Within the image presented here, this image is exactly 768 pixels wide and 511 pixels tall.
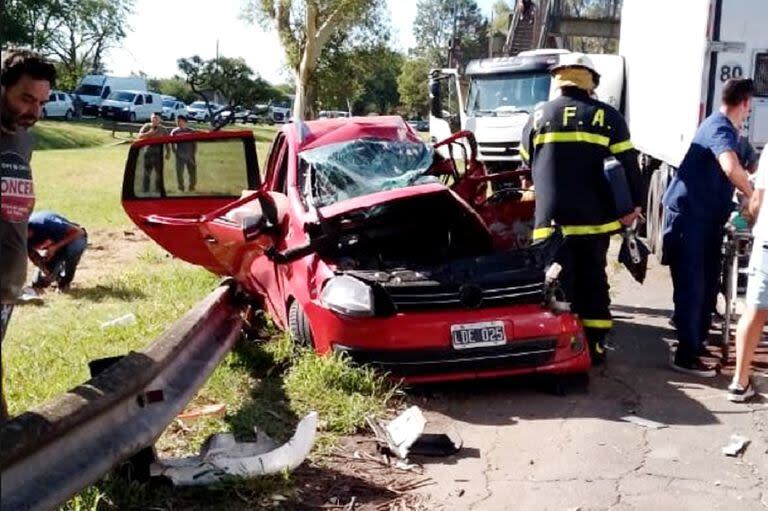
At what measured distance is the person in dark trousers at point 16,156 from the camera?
3543 mm

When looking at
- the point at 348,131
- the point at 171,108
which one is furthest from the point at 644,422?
the point at 171,108

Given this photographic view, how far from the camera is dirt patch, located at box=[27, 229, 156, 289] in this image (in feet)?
35.0

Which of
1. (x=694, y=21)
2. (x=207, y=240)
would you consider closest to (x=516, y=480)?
(x=207, y=240)

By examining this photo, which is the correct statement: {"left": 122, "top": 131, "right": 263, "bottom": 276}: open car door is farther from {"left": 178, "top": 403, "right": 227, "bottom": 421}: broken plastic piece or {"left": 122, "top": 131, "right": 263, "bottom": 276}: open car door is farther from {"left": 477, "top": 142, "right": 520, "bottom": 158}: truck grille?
{"left": 477, "top": 142, "right": 520, "bottom": 158}: truck grille

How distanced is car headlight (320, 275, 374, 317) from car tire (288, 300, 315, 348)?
0.37 m

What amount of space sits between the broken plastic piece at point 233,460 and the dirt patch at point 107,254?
6.06 meters

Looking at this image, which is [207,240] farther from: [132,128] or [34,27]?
[34,27]

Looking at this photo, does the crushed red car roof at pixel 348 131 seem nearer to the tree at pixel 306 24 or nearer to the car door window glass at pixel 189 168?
the car door window glass at pixel 189 168

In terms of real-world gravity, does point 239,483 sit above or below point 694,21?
below

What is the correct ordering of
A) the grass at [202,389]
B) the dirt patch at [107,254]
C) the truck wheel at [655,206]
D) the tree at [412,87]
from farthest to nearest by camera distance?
the tree at [412,87], the truck wheel at [655,206], the dirt patch at [107,254], the grass at [202,389]

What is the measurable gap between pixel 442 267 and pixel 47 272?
206 inches

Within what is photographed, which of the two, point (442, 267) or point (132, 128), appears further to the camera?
point (132, 128)

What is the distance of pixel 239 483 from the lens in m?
4.10

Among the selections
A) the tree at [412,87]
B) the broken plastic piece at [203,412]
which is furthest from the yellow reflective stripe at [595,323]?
the tree at [412,87]
